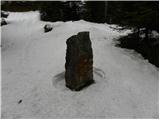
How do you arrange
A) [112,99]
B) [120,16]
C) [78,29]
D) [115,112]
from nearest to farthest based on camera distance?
[115,112], [112,99], [120,16], [78,29]

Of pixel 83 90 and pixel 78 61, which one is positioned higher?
pixel 78 61

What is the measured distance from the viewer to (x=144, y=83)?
340 inches

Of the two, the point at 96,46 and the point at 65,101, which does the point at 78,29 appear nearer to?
the point at 96,46

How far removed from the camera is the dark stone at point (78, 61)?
24.0ft

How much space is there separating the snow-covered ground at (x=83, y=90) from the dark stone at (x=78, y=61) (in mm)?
359

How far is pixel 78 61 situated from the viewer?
7.39 metres

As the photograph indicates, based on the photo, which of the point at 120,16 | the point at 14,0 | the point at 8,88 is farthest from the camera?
the point at 14,0

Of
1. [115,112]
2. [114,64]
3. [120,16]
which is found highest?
[120,16]

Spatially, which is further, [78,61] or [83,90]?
[83,90]

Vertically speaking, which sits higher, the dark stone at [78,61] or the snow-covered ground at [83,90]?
the dark stone at [78,61]

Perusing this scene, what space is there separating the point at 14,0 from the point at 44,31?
19.6 meters

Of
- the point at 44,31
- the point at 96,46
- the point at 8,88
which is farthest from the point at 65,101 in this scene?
the point at 44,31

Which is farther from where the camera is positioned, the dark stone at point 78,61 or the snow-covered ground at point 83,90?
the dark stone at point 78,61

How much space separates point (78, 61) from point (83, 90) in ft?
3.69
